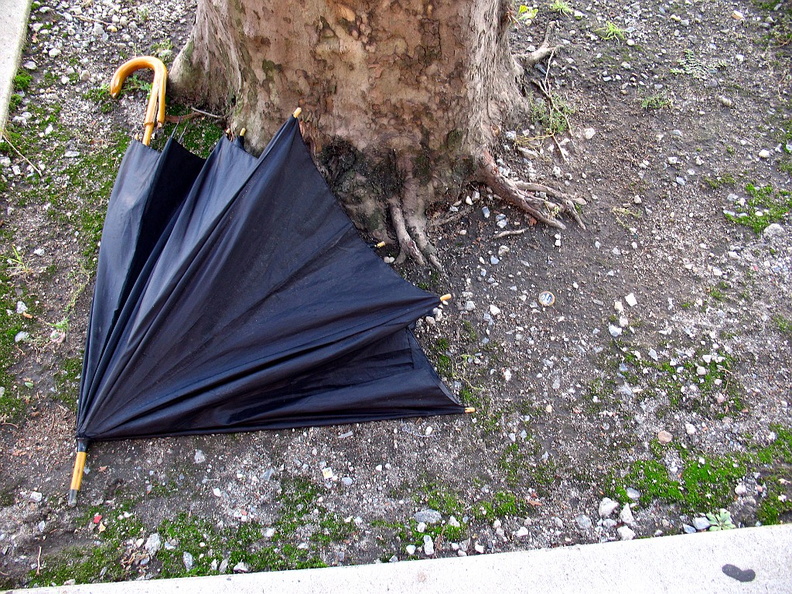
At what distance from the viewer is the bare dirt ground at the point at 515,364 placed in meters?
2.03

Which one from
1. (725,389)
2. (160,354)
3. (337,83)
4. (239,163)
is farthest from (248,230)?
(725,389)

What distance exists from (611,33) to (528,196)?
155cm

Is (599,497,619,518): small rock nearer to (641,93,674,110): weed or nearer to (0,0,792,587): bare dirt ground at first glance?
(0,0,792,587): bare dirt ground

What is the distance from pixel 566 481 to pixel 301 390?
993 mm

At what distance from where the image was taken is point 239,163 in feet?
7.30

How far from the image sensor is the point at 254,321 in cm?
208

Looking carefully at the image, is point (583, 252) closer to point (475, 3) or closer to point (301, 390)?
point (475, 3)

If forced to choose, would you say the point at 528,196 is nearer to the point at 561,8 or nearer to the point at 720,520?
the point at 720,520

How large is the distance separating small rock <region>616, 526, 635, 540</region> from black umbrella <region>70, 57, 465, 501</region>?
27.7 inches

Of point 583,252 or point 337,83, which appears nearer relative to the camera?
point 337,83

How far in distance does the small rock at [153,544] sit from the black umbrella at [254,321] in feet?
1.03

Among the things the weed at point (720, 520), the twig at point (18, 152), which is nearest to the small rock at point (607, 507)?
the weed at point (720, 520)

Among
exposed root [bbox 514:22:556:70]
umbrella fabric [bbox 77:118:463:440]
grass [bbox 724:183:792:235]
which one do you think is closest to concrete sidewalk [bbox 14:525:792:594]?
umbrella fabric [bbox 77:118:463:440]

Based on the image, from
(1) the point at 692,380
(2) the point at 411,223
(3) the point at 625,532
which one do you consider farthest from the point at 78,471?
(1) the point at 692,380
